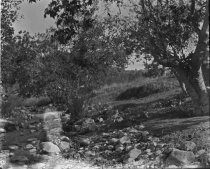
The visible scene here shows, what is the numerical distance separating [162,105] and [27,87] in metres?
9.72

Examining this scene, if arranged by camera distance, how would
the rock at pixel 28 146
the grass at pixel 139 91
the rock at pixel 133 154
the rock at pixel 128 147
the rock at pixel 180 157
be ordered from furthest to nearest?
1. the grass at pixel 139 91
2. the rock at pixel 28 146
3. the rock at pixel 128 147
4. the rock at pixel 133 154
5. the rock at pixel 180 157

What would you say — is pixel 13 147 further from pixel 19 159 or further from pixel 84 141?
pixel 84 141

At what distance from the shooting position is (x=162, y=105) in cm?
2948

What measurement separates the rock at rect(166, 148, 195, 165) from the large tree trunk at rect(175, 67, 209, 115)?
3.11 m

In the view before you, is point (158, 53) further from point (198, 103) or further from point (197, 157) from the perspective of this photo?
point (197, 157)

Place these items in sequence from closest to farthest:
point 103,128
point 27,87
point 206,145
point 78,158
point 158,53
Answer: point 206,145 → point 78,158 → point 158,53 → point 103,128 → point 27,87

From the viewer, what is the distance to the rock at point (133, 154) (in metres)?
14.6

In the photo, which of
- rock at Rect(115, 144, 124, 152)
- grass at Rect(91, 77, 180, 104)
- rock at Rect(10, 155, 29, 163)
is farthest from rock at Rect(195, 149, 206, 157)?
grass at Rect(91, 77, 180, 104)

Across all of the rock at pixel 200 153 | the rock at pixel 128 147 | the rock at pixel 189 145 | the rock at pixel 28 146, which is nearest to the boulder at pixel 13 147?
the rock at pixel 28 146

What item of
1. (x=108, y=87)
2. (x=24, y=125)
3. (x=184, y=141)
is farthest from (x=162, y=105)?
(x=108, y=87)

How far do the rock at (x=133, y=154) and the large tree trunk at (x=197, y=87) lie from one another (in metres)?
3.18

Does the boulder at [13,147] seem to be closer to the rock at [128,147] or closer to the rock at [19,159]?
the rock at [19,159]

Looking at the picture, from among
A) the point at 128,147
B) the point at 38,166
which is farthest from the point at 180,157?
the point at 38,166

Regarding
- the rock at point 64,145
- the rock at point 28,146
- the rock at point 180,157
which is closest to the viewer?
the rock at point 180,157
